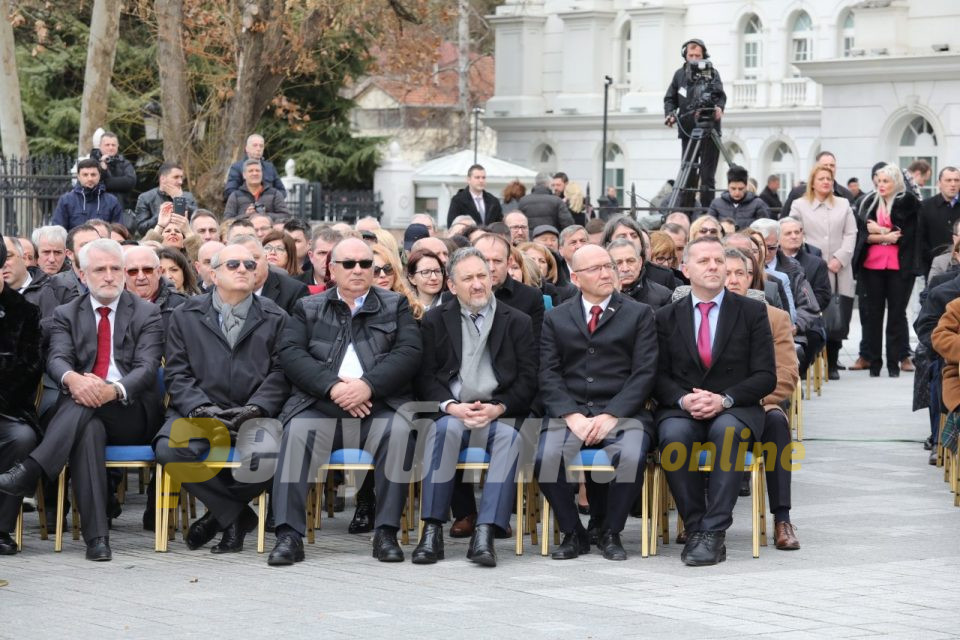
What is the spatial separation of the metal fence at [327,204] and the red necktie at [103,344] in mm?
17725

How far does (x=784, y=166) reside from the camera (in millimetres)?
53375

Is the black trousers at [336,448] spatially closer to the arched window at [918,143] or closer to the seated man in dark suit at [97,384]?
the seated man in dark suit at [97,384]

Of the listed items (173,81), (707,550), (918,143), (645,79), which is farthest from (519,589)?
(645,79)

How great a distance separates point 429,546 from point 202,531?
1396mm

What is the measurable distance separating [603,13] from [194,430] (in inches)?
1937

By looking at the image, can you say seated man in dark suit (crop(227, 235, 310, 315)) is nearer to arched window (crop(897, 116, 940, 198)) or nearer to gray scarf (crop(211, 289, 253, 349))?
gray scarf (crop(211, 289, 253, 349))

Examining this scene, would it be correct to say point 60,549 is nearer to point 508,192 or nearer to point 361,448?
point 361,448

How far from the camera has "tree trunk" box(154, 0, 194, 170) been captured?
26.1 meters

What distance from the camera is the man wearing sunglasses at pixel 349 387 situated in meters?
10.2

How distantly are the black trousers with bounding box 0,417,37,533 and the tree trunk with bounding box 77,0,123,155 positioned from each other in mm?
16854

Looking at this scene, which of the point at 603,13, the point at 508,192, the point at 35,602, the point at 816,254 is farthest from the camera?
the point at 603,13

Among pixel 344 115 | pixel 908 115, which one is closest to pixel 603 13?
pixel 344 115

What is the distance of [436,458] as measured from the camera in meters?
10.3

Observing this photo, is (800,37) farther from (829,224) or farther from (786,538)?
(786,538)
